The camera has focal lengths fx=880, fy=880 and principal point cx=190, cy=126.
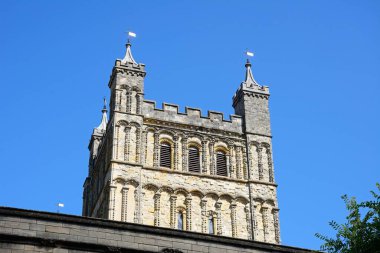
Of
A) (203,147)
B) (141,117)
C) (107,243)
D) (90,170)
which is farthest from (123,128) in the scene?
(107,243)

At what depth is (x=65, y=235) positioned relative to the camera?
89.3ft

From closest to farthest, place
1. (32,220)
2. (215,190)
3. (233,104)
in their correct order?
(32,220), (215,190), (233,104)

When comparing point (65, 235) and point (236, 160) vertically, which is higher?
point (236, 160)

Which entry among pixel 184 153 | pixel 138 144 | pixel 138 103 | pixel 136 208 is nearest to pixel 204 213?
pixel 184 153

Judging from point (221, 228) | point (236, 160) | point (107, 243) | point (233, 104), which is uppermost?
point (233, 104)

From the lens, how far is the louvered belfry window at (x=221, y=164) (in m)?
58.5

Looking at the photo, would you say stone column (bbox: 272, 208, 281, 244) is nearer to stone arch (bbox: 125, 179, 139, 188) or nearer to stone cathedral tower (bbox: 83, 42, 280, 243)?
stone cathedral tower (bbox: 83, 42, 280, 243)

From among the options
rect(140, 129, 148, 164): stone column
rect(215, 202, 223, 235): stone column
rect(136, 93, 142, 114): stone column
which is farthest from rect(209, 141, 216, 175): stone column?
rect(136, 93, 142, 114): stone column

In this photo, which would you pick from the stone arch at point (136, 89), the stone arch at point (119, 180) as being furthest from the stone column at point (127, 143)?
the stone arch at point (136, 89)

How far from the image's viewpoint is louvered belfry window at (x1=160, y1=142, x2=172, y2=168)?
57344 mm

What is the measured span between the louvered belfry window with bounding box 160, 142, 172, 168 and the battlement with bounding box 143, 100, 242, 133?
78.4 inches

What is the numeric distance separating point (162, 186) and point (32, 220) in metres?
28.8

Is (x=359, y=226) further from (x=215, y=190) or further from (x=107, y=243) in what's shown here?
(x=215, y=190)

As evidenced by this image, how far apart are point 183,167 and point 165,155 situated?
1.44m
